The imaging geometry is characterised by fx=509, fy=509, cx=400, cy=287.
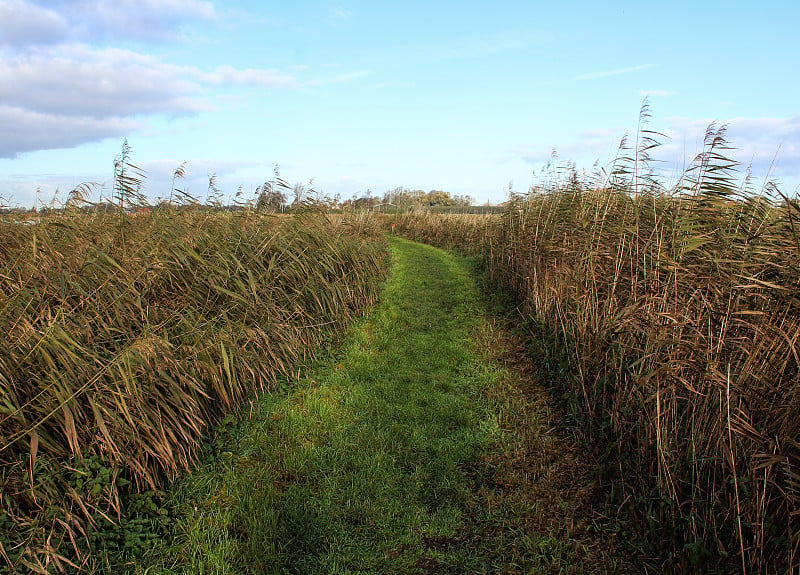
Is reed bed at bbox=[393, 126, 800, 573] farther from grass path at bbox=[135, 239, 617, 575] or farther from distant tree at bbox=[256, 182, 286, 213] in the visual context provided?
distant tree at bbox=[256, 182, 286, 213]

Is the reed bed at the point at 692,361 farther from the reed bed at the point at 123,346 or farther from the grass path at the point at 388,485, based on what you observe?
the reed bed at the point at 123,346

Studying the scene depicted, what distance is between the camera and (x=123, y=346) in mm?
3566

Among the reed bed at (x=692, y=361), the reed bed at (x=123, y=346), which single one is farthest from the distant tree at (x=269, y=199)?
the reed bed at (x=692, y=361)

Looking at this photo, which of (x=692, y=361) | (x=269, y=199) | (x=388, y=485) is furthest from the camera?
(x=269, y=199)

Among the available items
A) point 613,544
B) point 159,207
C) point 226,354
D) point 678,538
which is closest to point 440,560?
point 613,544

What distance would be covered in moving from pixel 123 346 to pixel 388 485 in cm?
211

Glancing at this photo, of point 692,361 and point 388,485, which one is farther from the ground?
point 692,361

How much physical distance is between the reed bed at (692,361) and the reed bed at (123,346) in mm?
2935

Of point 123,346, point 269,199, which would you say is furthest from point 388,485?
point 269,199

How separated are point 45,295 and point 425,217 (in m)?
16.3

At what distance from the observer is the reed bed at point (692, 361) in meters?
2.57

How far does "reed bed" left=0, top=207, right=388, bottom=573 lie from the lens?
2744 mm

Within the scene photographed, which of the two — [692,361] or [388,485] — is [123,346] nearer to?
[388,485]

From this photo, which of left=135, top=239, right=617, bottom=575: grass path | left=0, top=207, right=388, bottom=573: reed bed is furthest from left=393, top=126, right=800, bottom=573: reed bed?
left=0, top=207, right=388, bottom=573: reed bed
